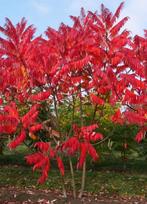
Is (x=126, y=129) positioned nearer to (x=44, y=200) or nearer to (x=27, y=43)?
(x=44, y=200)

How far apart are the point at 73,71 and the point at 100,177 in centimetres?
408

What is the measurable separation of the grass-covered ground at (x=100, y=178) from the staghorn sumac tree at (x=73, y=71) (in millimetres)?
2062

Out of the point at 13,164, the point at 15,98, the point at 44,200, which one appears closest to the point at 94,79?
the point at 15,98

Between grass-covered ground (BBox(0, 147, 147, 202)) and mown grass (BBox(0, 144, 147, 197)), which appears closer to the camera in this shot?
grass-covered ground (BBox(0, 147, 147, 202))

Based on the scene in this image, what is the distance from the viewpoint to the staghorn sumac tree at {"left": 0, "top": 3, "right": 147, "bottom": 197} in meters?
8.78

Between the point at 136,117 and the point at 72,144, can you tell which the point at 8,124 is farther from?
the point at 136,117

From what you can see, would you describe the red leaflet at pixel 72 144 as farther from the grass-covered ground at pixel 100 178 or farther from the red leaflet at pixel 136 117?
the grass-covered ground at pixel 100 178

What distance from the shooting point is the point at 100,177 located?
1260 cm

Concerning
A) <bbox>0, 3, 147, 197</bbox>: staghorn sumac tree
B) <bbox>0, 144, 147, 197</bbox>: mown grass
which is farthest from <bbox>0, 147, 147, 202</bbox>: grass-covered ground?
<bbox>0, 3, 147, 197</bbox>: staghorn sumac tree

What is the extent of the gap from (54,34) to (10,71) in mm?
1132

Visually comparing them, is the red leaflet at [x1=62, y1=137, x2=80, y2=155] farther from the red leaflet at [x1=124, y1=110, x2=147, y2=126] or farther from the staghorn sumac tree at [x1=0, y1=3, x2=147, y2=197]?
the red leaflet at [x1=124, y1=110, x2=147, y2=126]

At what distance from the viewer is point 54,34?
930cm

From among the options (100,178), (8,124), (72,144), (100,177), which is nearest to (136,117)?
(72,144)

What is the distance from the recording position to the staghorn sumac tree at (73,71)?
8781mm
